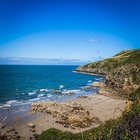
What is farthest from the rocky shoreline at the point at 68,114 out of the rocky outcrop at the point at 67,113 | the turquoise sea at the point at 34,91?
the turquoise sea at the point at 34,91

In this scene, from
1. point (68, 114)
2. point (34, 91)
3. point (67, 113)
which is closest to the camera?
point (68, 114)

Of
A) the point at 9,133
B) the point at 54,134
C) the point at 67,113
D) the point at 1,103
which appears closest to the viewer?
the point at 54,134

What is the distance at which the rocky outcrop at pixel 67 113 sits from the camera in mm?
29266

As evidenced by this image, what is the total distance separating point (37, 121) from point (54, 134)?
17812 millimetres

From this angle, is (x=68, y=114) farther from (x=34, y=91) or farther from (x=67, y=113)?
Answer: (x=34, y=91)

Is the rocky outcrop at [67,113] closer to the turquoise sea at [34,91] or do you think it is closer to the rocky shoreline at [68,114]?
the rocky shoreline at [68,114]

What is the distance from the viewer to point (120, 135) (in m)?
8.34

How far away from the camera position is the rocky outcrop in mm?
29266

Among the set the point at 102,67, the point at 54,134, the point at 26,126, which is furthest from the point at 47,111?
the point at 102,67

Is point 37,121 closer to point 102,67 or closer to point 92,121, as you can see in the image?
point 92,121

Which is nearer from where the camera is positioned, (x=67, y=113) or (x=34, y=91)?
(x=67, y=113)

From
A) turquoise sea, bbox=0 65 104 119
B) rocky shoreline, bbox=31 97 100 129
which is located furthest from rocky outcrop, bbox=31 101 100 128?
turquoise sea, bbox=0 65 104 119

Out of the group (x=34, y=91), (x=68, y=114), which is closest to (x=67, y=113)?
(x=68, y=114)

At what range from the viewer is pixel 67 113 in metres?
33.4
